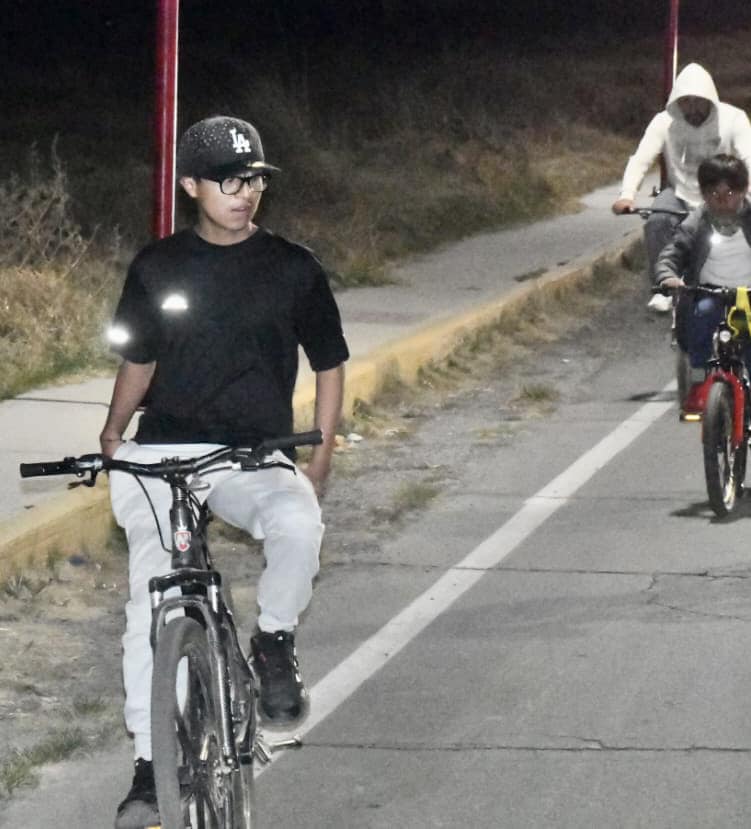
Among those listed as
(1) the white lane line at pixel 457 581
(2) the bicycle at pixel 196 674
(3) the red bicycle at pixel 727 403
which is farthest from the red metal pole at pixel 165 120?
(2) the bicycle at pixel 196 674

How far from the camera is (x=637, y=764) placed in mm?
5941

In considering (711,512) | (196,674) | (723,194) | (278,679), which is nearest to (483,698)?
(278,679)

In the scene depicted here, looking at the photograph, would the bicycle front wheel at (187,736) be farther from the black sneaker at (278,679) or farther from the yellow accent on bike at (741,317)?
the yellow accent on bike at (741,317)

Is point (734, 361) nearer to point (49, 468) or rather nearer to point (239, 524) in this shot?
point (239, 524)

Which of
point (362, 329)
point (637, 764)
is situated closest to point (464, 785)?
point (637, 764)

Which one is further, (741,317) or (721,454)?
(741,317)

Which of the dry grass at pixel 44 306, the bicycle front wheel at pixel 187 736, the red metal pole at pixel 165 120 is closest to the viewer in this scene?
the bicycle front wheel at pixel 187 736

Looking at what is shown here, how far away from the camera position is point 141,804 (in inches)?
193

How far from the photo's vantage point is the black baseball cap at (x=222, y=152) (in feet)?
17.1

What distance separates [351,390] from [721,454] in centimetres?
292

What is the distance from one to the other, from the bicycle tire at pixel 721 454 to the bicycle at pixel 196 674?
4.24 meters

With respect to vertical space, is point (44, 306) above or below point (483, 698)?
above

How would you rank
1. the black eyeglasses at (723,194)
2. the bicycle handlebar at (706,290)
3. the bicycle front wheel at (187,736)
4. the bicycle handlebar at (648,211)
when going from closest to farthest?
the bicycle front wheel at (187,736), the bicycle handlebar at (706,290), the black eyeglasses at (723,194), the bicycle handlebar at (648,211)

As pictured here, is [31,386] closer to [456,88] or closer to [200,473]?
[200,473]
